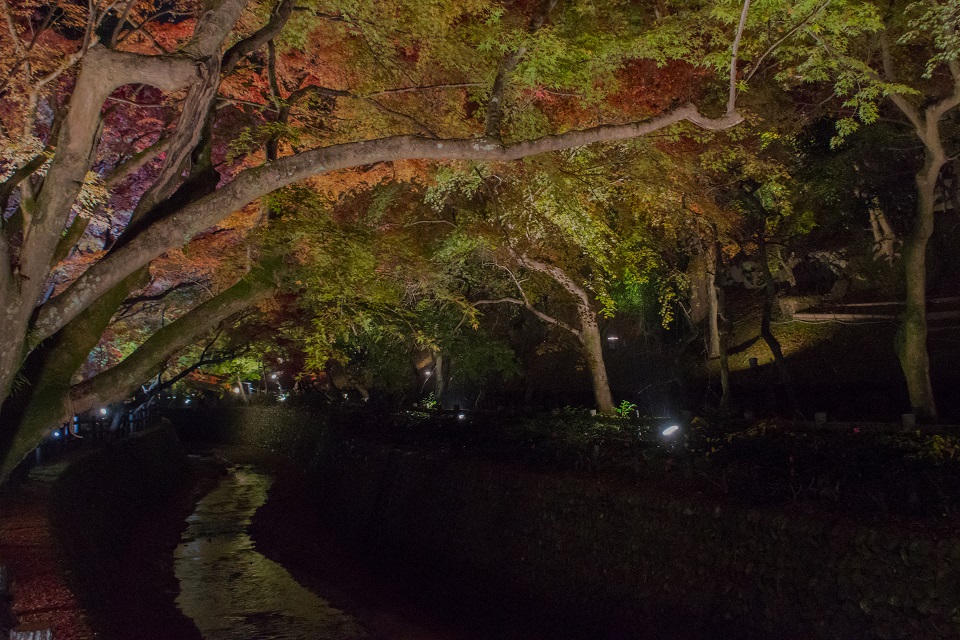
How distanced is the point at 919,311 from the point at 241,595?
1373 cm

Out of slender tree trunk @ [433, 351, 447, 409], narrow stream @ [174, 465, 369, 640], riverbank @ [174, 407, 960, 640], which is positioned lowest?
narrow stream @ [174, 465, 369, 640]

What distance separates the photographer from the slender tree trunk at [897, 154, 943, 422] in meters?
12.4

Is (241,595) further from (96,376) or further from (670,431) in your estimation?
(670,431)

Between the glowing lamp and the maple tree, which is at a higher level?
the maple tree

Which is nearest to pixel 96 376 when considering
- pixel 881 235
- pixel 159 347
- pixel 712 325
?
pixel 159 347

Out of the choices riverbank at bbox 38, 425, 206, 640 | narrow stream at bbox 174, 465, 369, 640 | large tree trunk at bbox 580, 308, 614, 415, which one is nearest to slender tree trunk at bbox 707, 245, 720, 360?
large tree trunk at bbox 580, 308, 614, 415

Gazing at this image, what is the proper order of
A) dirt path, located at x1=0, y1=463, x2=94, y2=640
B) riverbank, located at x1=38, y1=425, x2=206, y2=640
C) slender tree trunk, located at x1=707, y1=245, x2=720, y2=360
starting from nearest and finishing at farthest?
dirt path, located at x1=0, y1=463, x2=94, y2=640
riverbank, located at x1=38, y1=425, x2=206, y2=640
slender tree trunk, located at x1=707, y1=245, x2=720, y2=360

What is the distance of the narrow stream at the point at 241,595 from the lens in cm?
1142

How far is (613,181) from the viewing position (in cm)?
1429

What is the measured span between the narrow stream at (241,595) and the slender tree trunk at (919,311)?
10.8 m

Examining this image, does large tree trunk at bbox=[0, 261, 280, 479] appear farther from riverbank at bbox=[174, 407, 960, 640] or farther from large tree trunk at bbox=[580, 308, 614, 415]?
large tree trunk at bbox=[580, 308, 614, 415]

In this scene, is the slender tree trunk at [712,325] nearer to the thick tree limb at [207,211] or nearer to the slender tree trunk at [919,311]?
the slender tree trunk at [919,311]

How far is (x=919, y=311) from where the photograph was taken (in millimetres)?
12484

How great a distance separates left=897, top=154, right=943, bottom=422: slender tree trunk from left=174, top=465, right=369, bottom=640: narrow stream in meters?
10.8
